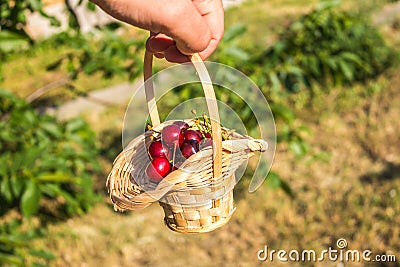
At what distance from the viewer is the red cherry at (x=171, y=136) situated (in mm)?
1358

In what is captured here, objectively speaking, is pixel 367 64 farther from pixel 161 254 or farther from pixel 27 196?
pixel 27 196

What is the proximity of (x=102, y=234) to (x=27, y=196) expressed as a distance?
756 millimetres

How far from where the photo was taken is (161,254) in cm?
279

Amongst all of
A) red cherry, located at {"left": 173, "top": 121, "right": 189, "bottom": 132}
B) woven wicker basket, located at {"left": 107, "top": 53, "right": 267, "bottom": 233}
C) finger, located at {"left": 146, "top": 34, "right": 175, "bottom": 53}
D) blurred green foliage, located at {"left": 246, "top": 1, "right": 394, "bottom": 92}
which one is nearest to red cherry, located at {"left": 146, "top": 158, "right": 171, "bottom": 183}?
woven wicker basket, located at {"left": 107, "top": 53, "right": 267, "bottom": 233}

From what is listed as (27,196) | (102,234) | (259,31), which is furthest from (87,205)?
(259,31)

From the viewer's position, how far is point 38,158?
2.57 meters

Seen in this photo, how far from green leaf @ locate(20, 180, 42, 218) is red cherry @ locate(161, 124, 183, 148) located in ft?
3.46

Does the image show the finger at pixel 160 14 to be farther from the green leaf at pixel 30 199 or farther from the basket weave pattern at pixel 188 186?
the green leaf at pixel 30 199

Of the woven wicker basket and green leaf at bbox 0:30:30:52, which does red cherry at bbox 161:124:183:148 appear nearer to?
the woven wicker basket

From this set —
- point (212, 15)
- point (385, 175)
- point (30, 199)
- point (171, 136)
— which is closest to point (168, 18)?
point (212, 15)

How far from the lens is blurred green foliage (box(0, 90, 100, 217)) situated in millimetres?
2352

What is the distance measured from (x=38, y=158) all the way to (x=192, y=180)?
1.49 m

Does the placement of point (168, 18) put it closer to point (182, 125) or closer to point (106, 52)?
point (182, 125)

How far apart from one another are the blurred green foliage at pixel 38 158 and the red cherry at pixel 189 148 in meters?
1.11
